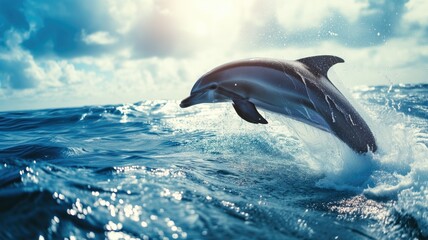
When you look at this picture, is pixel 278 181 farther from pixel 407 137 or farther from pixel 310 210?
pixel 407 137

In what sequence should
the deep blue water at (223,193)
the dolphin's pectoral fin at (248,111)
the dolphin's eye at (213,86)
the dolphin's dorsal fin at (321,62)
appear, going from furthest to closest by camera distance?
1. the dolphin's eye at (213,86)
2. the dolphin's dorsal fin at (321,62)
3. the dolphin's pectoral fin at (248,111)
4. the deep blue water at (223,193)

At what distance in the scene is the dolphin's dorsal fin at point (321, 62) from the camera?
5.77 metres

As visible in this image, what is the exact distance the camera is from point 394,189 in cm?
410

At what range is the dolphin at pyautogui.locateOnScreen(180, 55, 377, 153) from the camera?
5.49 meters

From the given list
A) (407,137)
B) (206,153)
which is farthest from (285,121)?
(407,137)

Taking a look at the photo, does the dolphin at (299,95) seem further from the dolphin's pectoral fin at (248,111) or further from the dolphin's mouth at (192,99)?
the dolphin's mouth at (192,99)

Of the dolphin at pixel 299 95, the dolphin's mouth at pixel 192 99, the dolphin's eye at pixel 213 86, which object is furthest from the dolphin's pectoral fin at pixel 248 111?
the dolphin's mouth at pixel 192 99

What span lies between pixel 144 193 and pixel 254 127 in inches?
268

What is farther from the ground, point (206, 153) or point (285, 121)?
point (285, 121)

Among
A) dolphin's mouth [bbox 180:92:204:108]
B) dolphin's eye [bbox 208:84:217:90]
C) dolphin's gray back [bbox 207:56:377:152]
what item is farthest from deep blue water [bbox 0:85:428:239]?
dolphin's eye [bbox 208:84:217:90]

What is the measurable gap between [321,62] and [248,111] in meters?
1.51

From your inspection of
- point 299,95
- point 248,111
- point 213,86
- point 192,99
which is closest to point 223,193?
point 248,111

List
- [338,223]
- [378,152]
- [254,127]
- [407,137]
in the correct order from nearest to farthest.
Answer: [338,223]
[378,152]
[407,137]
[254,127]

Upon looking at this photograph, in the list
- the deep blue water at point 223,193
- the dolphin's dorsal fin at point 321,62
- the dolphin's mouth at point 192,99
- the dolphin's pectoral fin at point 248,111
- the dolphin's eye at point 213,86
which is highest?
the dolphin's dorsal fin at point 321,62
